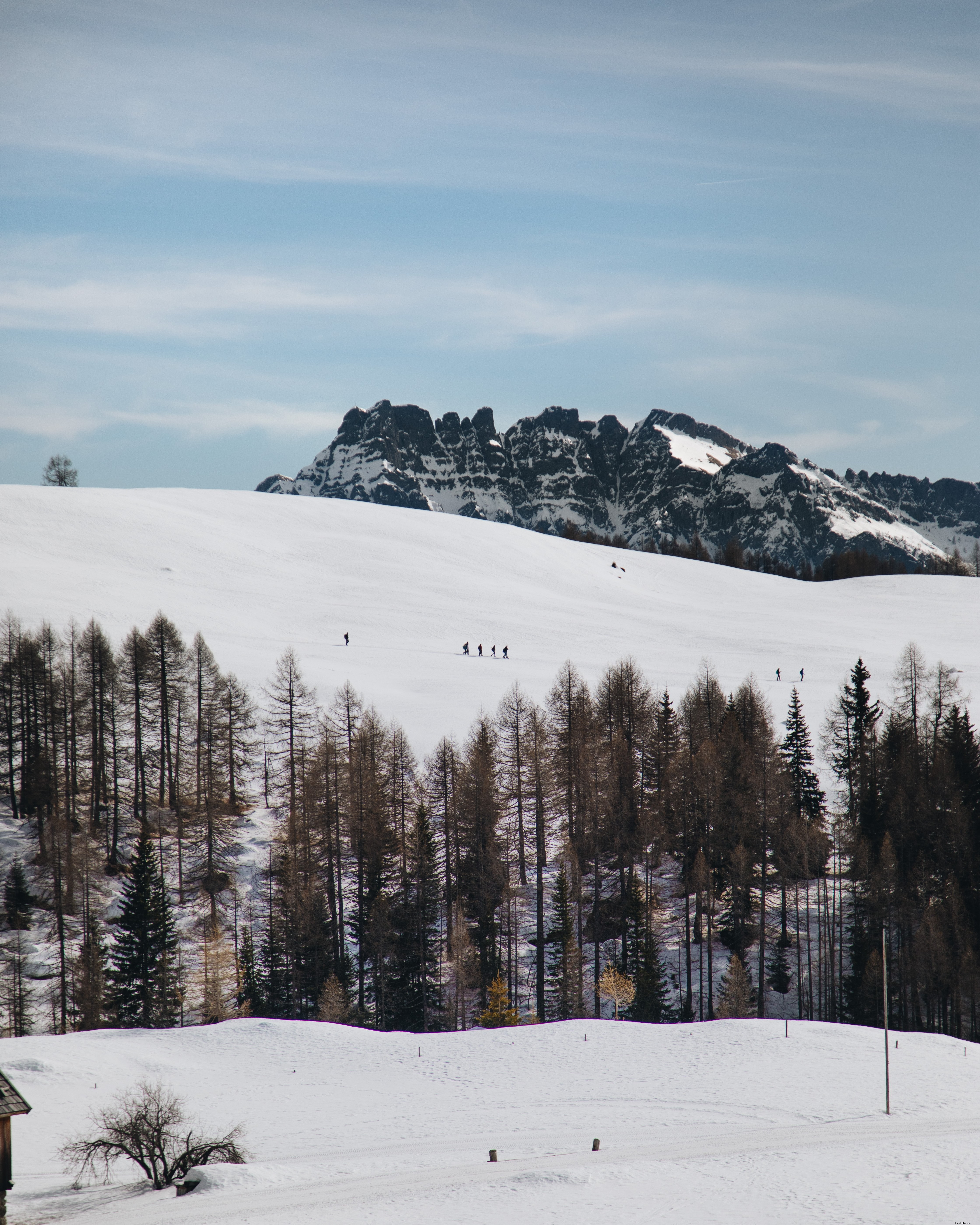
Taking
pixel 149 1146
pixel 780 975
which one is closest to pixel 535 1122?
pixel 149 1146

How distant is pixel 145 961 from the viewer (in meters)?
41.2

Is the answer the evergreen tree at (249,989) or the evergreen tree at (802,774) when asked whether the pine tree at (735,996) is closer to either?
the evergreen tree at (802,774)

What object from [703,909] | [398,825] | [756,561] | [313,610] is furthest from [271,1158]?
[756,561]

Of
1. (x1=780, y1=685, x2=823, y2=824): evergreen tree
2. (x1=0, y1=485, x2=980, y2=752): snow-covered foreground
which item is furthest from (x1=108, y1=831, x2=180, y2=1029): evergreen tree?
(x1=780, y1=685, x2=823, y2=824): evergreen tree

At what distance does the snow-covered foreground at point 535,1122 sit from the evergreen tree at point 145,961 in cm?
581

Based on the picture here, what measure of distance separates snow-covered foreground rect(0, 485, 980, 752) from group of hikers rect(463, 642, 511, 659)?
1211mm

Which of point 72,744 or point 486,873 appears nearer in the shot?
point 486,873

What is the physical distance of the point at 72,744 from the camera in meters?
52.8

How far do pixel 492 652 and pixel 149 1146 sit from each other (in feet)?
201

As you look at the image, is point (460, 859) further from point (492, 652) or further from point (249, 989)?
point (492, 652)

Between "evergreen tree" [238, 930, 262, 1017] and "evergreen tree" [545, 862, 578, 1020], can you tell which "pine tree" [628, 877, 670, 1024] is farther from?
"evergreen tree" [238, 930, 262, 1017]

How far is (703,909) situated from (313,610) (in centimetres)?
5167

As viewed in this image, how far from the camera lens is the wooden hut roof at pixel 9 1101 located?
65.5 feet

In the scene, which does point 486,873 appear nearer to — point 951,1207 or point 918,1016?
point 918,1016
